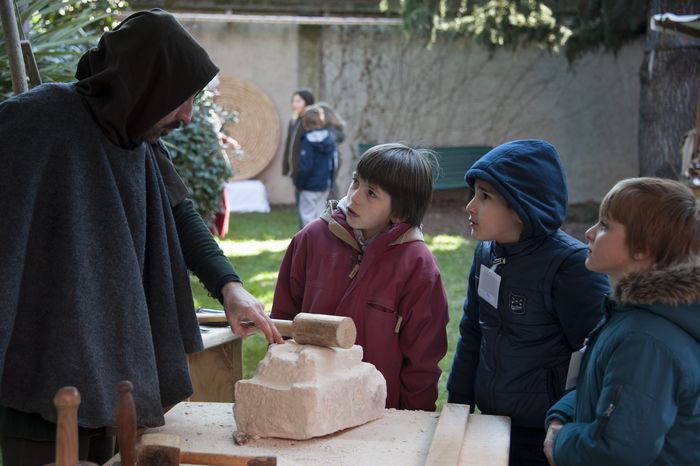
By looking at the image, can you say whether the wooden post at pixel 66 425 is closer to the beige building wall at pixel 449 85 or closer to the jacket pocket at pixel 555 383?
the jacket pocket at pixel 555 383

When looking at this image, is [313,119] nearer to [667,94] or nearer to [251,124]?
[667,94]

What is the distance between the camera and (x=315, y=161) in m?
9.68

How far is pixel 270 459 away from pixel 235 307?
58 centimetres

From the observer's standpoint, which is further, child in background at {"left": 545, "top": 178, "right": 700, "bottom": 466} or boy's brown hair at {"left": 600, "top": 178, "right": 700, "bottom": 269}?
boy's brown hair at {"left": 600, "top": 178, "right": 700, "bottom": 269}

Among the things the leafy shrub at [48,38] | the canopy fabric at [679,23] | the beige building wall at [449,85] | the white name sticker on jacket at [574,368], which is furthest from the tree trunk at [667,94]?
the white name sticker on jacket at [574,368]

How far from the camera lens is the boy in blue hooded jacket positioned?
8.66 ft

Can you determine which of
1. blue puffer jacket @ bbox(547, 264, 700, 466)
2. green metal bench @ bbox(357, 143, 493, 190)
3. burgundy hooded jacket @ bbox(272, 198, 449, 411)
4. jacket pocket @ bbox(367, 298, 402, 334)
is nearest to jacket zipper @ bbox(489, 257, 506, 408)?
burgundy hooded jacket @ bbox(272, 198, 449, 411)

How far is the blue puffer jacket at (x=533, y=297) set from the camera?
2628 millimetres

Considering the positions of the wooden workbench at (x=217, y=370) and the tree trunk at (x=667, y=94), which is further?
the tree trunk at (x=667, y=94)

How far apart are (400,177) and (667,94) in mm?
7840

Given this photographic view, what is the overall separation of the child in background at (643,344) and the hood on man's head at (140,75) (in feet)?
3.71

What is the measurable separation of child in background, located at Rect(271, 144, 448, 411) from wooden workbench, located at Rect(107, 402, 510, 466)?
0.50 meters

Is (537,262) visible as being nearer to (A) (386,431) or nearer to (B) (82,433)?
(A) (386,431)

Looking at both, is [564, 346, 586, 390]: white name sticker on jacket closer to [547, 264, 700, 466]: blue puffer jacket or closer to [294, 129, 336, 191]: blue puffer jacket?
[547, 264, 700, 466]: blue puffer jacket
